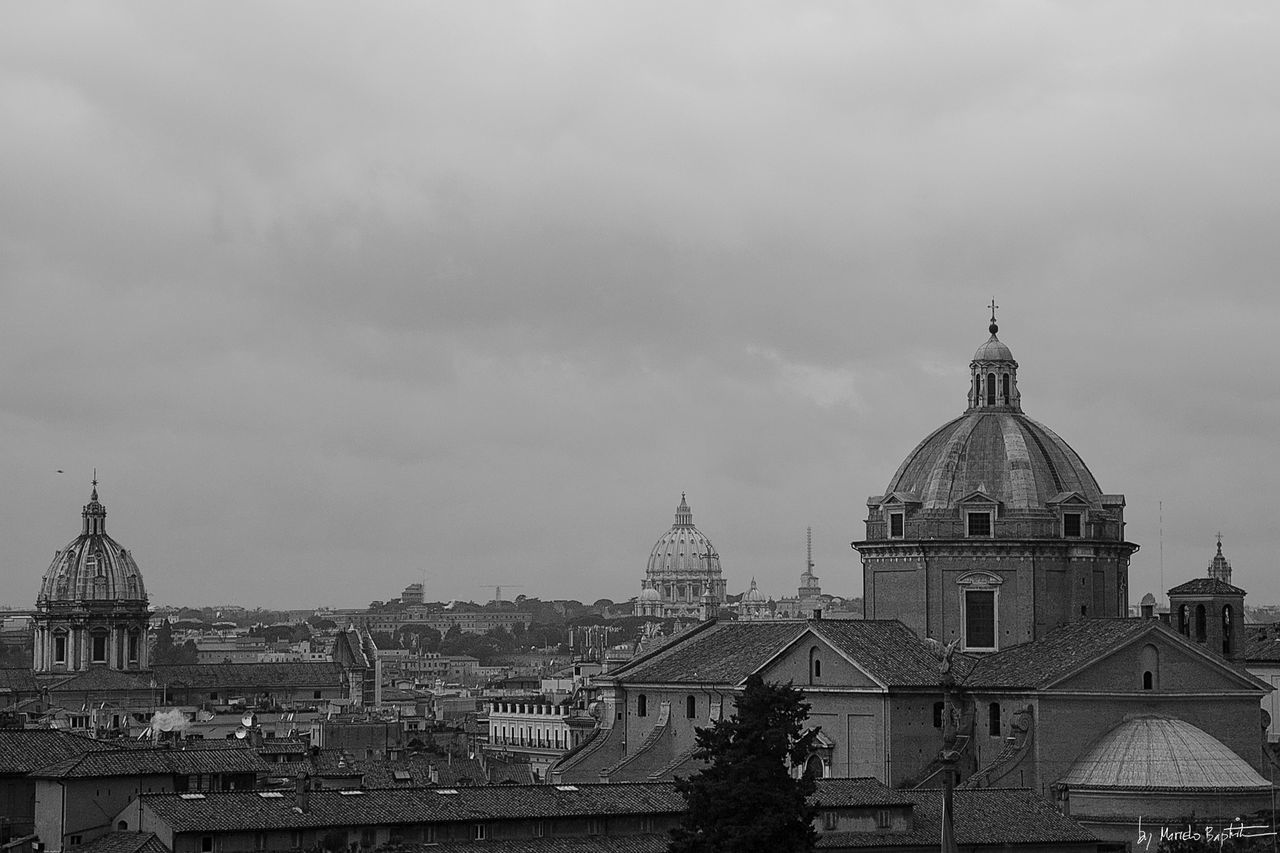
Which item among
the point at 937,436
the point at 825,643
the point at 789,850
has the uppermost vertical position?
the point at 937,436

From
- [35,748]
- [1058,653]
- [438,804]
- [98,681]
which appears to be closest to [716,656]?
[1058,653]

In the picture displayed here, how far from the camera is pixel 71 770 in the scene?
59.4 metres

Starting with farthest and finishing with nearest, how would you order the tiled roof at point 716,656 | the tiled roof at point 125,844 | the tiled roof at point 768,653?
1. the tiled roof at point 716,656
2. the tiled roof at point 768,653
3. the tiled roof at point 125,844

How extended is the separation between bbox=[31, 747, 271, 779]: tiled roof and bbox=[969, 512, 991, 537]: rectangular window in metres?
23.0

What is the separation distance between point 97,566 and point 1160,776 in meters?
122

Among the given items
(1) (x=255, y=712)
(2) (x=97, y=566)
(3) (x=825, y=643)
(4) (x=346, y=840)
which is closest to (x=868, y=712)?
(3) (x=825, y=643)

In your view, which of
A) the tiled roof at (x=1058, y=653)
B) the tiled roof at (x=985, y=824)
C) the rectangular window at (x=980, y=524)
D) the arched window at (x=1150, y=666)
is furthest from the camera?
the rectangular window at (x=980, y=524)

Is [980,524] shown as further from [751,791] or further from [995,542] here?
[751,791]

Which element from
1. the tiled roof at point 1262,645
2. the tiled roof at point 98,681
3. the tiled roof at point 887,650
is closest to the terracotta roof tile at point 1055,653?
the tiled roof at point 887,650

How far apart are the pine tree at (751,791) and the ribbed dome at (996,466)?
74.8 ft

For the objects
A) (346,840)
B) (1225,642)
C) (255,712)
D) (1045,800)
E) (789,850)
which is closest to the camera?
(789,850)

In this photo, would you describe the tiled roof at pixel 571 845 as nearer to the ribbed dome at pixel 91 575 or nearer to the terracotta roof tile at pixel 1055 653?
the terracotta roof tile at pixel 1055 653

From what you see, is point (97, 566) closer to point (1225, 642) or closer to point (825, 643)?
point (1225, 642)

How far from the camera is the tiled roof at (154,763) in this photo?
59938mm
